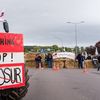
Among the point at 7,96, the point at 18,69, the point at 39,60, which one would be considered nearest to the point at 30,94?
the point at 7,96

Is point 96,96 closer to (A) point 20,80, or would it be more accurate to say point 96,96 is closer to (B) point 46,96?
(B) point 46,96

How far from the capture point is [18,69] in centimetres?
993

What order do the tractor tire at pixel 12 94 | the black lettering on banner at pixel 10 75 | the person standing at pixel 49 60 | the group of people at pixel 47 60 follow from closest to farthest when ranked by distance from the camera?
the black lettering on banner at pixel 10 75, the tractor tire at pixel 12 94, the group of people at pixel 47 60, the person standing at pixel 49 60

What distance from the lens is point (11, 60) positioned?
9773 millimetres

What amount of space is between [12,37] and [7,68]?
2.38 ft

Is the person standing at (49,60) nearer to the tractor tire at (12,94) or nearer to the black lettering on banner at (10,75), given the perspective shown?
the tractor tire at (12,94)

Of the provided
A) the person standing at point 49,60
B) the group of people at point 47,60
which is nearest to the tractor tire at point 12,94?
the group of people at point 47,60

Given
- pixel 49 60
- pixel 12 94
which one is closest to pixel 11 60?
pixel 12 94

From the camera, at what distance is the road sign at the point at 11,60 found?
9.62 m

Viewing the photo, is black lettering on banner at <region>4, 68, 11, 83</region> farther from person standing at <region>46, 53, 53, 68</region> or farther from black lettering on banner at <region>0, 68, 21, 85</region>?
person standing at <region>46, 53, 53, 68</region>

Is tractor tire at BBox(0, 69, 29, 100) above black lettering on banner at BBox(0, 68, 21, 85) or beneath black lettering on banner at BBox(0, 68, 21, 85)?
beneath

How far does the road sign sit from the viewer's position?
31.6ft

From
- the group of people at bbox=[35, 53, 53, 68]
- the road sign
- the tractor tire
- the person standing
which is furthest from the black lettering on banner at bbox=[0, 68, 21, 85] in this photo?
the person standing

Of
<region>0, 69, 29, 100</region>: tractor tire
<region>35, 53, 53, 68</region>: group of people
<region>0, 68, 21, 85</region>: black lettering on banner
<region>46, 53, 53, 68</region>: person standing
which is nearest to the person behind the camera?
<region>0, 68, 21, 85</region>: black lettering on banner
